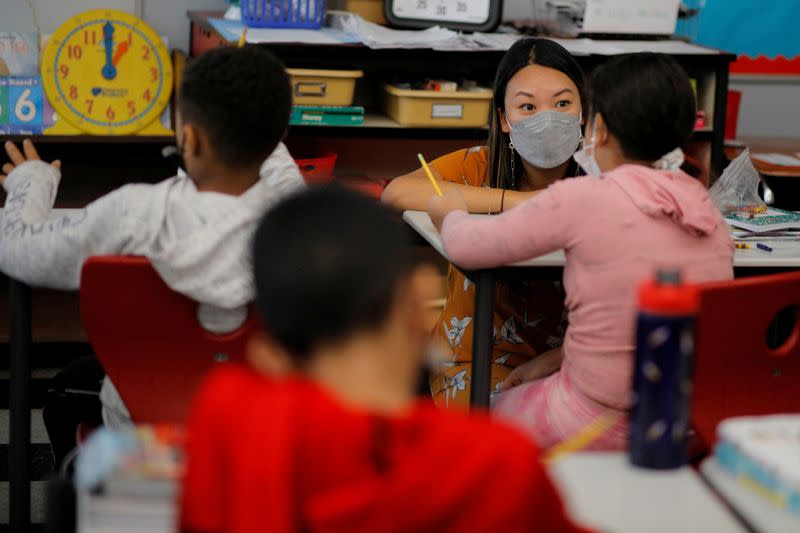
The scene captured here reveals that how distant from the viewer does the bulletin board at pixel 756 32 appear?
4.13 m

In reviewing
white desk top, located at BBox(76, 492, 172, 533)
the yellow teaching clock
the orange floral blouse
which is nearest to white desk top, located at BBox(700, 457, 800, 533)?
white desk top, located at BBox(76, 492, 172, 533)

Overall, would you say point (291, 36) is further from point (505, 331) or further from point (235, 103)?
point (235, 103)

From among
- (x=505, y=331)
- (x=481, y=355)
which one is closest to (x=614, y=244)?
(x=481, y=355)

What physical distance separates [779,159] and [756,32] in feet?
3.20

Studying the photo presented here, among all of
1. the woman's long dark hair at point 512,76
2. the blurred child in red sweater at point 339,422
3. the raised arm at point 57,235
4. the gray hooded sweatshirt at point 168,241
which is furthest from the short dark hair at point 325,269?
the woman's long dark hair at point 512,76

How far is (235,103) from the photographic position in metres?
1.73

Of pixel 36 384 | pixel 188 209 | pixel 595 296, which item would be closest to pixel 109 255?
pixel 188 209

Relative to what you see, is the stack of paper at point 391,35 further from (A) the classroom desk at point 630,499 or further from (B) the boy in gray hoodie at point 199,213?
(A) the classroom desk at point 630,499

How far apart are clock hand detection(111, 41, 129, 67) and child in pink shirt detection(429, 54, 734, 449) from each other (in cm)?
185

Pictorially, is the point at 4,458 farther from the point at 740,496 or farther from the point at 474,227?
the point at 740,496

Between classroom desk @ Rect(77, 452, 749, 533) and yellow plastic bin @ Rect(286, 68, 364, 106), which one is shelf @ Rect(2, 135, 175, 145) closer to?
yellow plastic bin @ Rect(286, 68, 364, 106)

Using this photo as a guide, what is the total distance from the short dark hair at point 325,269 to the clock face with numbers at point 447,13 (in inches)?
98.9

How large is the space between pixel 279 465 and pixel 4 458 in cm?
219

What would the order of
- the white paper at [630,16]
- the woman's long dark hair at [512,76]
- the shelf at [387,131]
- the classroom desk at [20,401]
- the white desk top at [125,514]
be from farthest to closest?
the white paper at [630,16] < the shelf at [387,131] < the woman's long dark hair at [512,76] < the classroom desk at [20,401] < the white desk top at [125,514]
